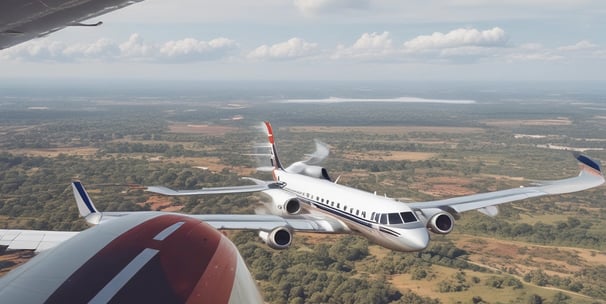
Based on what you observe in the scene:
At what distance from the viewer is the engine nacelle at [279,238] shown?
19.6 metres

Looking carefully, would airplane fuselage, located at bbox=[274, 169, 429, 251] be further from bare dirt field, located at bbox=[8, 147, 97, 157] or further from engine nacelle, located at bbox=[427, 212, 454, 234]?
bare dirt field, located at bbox=[8, 147, 97, 157]

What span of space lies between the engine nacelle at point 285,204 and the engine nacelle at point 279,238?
3921 mm

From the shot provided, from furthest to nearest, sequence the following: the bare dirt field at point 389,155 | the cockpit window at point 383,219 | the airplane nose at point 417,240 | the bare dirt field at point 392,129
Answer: the bare dirt field at point 392,129, the bare dirt field at point 389,155, the cockpit window at point 383,219, the airplane nose at point 417,240

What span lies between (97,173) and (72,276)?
55940mm

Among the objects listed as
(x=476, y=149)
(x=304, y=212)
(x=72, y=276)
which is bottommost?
(x=476, y=149)

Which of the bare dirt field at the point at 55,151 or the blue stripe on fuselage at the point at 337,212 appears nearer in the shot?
the blue stripe on fuselage at the point at 337,212

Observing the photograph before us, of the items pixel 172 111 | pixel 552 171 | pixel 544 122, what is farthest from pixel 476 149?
pixel 172 111

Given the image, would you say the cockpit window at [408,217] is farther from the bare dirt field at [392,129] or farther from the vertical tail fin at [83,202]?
the bare dirt field at [392,129]

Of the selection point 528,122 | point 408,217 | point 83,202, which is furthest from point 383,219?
point 528,122

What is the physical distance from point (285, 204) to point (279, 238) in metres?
4.12

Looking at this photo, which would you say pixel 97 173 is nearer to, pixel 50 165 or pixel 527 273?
pixel 50 165

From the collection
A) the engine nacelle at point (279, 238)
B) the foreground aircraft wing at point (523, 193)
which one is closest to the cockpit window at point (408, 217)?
the foreground aircraft wing at point (523, 193)

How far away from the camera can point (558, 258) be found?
31453 millimetres

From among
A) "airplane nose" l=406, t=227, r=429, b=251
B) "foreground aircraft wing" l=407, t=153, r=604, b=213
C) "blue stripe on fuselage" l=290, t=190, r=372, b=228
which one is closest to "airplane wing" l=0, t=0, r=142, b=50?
"airplane nose" l=406, t=227, r=429, b=251
